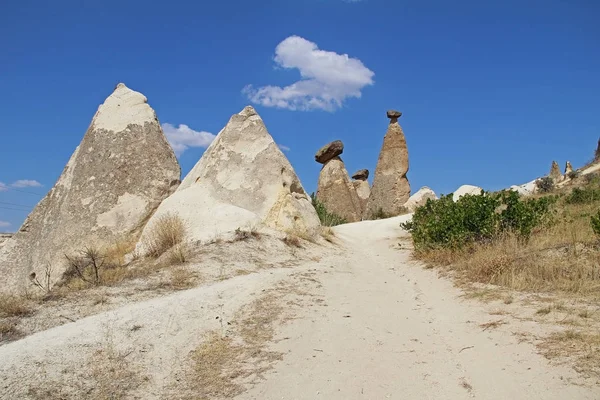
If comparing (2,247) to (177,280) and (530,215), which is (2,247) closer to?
(177,280)

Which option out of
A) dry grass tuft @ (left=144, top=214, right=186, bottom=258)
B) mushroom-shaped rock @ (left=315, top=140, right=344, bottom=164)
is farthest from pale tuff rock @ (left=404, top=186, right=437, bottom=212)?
dry grass tuft @ (left=144, top=214, right=186, bottom=258)

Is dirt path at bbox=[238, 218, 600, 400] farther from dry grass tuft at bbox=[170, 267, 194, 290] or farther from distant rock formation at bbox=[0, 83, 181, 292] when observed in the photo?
distant rock formation at bbox=[0, 83, 181, 292]

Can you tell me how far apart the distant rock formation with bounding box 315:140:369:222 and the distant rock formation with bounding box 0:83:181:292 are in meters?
19.9

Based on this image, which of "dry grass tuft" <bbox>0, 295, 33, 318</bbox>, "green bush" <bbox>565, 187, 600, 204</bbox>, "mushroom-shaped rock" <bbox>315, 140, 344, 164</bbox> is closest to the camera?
"dry grass tuft" <bbox>0, 295, 33, 318</bbox>

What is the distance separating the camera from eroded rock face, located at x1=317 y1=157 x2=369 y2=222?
3147cm

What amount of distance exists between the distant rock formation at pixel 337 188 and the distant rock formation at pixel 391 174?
110 cm

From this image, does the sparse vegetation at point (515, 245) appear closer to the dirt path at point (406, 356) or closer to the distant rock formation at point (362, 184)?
the dirt path at point (406, 356)

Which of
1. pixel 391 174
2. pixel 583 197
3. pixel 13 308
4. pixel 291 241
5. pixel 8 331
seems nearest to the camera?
pixel 8 331

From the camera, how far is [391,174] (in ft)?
103

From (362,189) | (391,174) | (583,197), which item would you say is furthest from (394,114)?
(583,197)

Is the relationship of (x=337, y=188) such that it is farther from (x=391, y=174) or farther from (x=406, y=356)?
(x=406, y=356)

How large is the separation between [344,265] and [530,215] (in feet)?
11.4

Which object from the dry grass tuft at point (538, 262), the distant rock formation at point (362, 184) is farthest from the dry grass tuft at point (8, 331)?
the distant rock formation at point (362, 184)

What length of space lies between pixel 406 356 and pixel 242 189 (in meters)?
7.96
